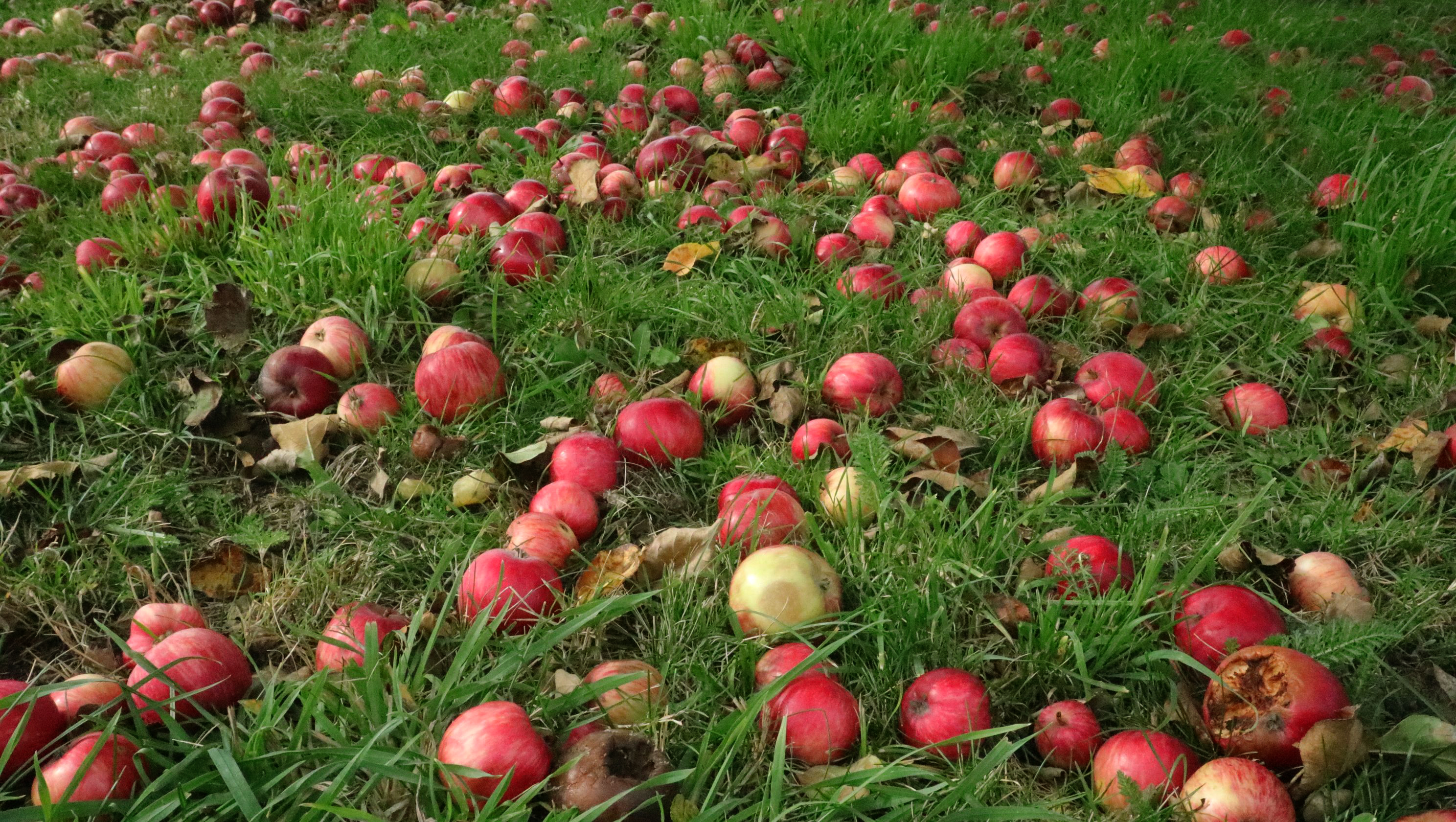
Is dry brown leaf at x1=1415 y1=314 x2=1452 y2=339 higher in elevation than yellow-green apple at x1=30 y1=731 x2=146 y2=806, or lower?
lower

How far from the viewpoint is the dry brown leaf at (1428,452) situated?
258 cm

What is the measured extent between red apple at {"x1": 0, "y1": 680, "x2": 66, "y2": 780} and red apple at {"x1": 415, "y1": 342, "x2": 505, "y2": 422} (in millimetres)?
1153

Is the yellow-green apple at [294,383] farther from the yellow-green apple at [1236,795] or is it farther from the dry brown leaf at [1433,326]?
the dry brown leaf at [1433,326]

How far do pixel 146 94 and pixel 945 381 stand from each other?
13.7 feet

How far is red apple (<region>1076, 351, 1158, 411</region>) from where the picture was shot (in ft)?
9.07

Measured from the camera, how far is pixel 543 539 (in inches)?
87.5

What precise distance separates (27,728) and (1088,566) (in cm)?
198

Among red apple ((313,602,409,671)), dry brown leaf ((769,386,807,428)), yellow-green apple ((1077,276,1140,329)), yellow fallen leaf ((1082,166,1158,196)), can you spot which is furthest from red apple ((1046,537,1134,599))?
yellow fallen leaf ((1082,166,1158,196))

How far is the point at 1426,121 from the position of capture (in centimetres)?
448

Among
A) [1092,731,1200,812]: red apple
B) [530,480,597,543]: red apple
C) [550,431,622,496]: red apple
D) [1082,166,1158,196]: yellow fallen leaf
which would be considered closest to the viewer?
[1092,731,1200,812]: red apple

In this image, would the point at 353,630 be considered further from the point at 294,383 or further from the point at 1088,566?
the point at 1088,566

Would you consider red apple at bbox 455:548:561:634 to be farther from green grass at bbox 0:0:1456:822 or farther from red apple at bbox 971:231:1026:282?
red apple at bbox 971:231:1026:282

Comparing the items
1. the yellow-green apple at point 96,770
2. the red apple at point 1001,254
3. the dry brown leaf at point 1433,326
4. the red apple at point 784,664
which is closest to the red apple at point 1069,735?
the red apple at point 784,664

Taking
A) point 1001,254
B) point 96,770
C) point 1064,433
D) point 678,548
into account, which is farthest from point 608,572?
point 1001,254
